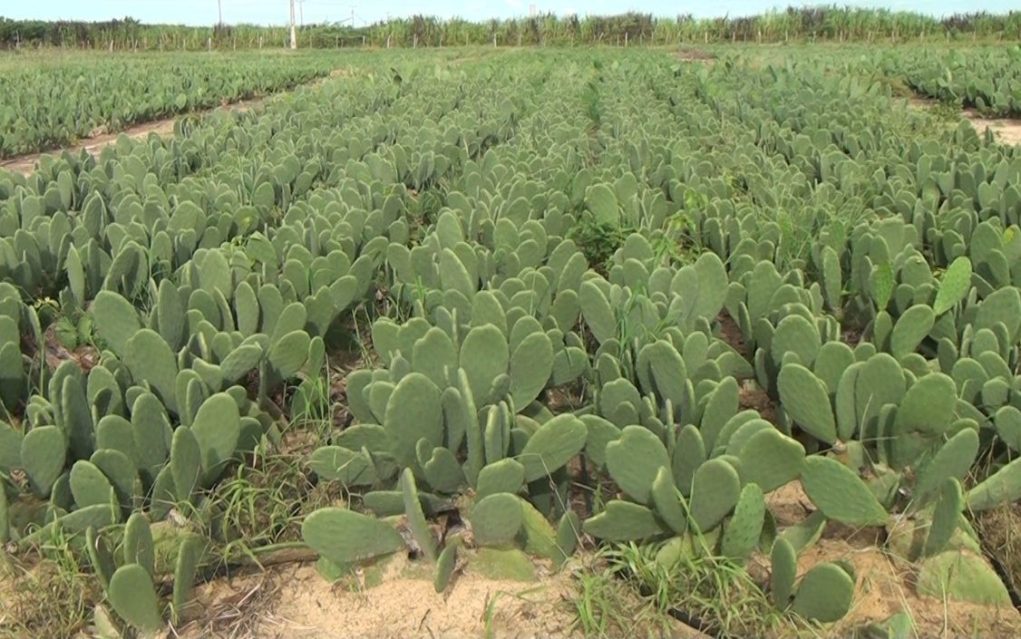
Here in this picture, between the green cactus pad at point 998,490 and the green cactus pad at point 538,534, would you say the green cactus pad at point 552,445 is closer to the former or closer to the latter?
the green cactus pad at point 538,534

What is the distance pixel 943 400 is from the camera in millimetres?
1508

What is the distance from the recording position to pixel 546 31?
30844 millimetres

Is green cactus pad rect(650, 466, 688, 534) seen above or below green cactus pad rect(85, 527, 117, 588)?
above

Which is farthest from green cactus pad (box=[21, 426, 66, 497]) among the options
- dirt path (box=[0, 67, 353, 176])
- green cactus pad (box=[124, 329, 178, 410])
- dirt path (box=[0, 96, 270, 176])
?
dirt path (box=[0, 67, 353, 176])

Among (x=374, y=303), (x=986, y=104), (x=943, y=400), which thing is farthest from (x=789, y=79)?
(x=943, y=400)

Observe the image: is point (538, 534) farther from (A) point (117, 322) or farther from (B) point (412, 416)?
(A) point (117, 322)

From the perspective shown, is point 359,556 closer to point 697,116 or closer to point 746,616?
point 746,616

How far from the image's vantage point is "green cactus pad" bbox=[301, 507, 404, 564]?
143 cm

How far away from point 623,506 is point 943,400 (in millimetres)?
595

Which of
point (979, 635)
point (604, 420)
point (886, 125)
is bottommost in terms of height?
point (979, 635)

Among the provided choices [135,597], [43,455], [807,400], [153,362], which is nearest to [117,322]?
[153,362]

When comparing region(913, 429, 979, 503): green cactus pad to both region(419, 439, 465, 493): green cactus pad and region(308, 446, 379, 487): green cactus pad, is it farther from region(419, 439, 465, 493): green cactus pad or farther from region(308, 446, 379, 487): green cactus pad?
region(308, 446, 379, 487): green cactus pad

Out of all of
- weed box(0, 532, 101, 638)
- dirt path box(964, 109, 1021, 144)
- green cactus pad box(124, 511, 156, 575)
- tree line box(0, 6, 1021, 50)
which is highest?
tree line box(0, 6, 1021, 50)

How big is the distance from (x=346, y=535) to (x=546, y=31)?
31241 mm
